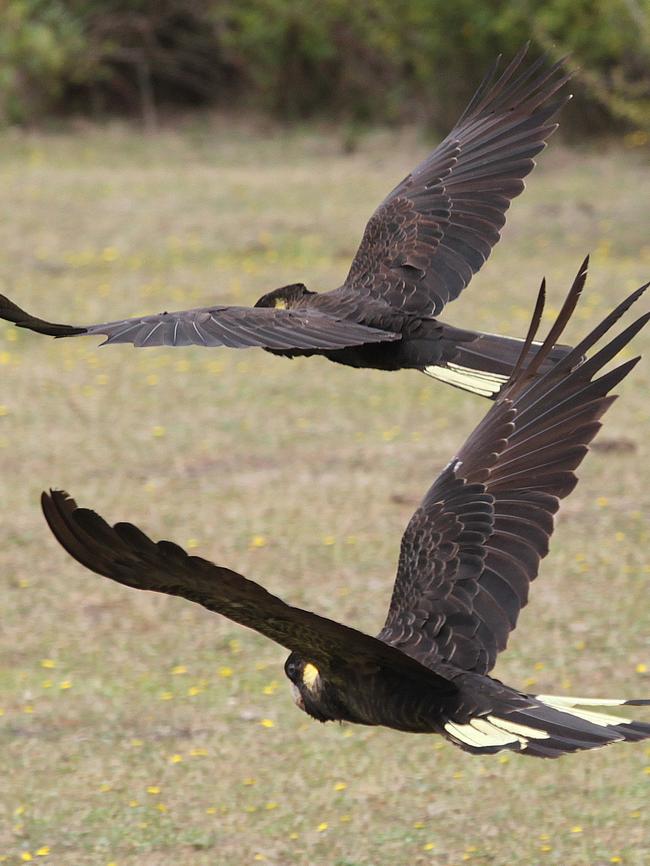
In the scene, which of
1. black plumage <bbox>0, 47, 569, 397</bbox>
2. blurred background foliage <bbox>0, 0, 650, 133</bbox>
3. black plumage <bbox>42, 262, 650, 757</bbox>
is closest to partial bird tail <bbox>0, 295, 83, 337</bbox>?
black plumage <bbox>0, 47, 569, 397</bbox>

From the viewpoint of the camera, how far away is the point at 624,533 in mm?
7742

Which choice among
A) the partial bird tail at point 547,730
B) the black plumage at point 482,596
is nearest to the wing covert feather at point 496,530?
the black plumage at point 482,596

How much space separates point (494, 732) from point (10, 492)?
16.7 feet

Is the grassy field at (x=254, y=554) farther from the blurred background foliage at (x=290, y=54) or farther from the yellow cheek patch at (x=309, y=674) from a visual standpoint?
the blurred background foliage at (x=290, y=54)

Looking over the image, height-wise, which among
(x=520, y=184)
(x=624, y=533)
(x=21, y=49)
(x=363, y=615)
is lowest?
(x=363, y=615)

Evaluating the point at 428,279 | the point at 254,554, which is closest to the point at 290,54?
the point at 254,554

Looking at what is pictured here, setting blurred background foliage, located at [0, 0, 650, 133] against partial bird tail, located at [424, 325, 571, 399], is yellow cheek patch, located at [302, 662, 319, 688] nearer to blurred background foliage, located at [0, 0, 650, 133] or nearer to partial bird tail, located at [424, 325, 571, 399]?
partial bird tail, located at [424, 325, 571, 399]

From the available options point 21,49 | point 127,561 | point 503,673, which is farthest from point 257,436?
point 21,49

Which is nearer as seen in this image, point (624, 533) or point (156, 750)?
point (156, 750)

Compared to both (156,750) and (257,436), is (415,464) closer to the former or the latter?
(257,436)

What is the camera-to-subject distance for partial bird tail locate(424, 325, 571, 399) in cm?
512

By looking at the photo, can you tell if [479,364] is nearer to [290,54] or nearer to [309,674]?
[309,674]

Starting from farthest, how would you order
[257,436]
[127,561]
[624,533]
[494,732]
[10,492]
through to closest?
[257,436], [10,492], [624,533], [494,732], [127,561]

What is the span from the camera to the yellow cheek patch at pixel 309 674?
4090 mm
